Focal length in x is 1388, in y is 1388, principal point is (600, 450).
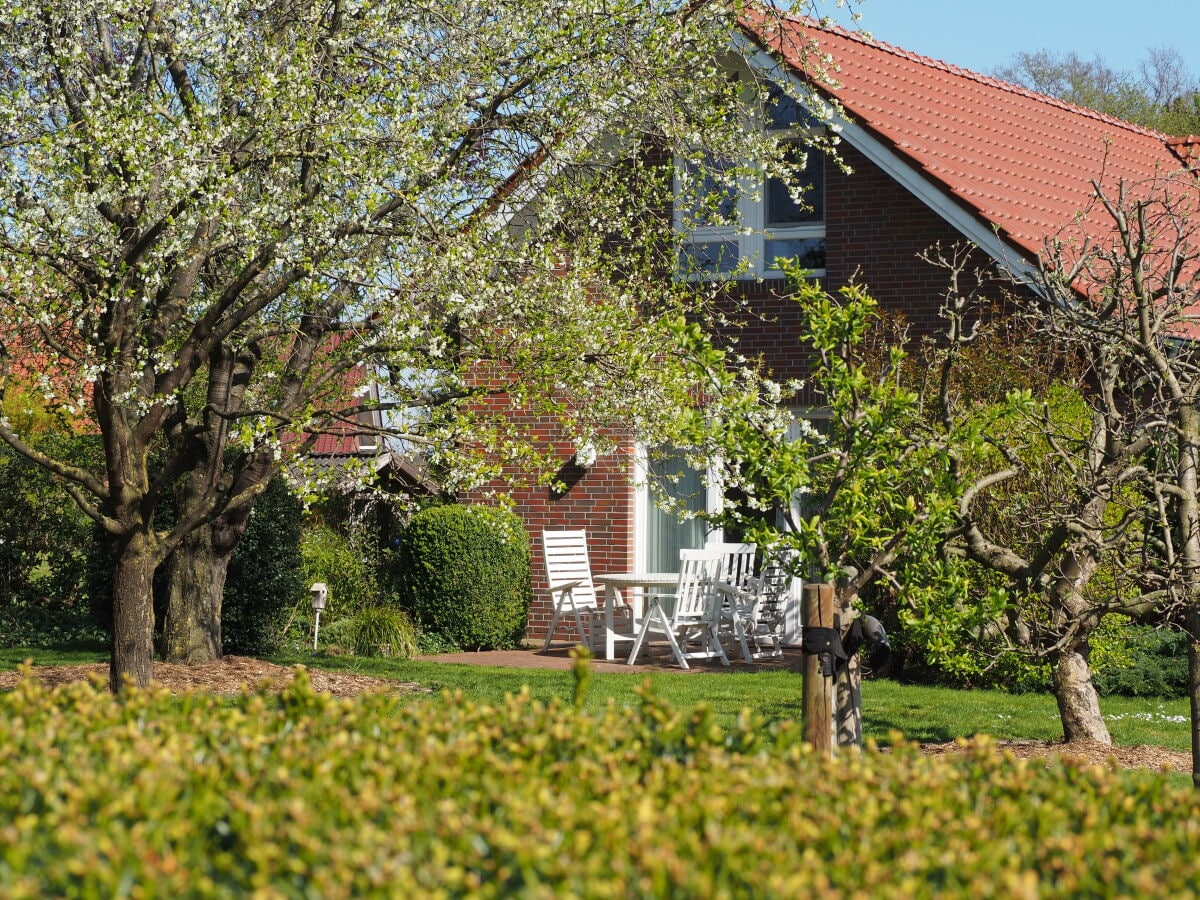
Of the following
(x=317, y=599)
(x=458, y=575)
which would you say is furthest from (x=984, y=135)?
(x=317, y=599)

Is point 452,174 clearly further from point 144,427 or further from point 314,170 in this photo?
point 144,427

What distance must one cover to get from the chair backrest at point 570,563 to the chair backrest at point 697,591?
1115 mm

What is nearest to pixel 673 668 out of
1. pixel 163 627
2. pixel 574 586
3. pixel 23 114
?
pixel 574 586

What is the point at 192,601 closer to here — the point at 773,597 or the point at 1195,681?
the point at 773,597

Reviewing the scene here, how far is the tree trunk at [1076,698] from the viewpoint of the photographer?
24.6 ft

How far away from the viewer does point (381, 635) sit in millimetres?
12797

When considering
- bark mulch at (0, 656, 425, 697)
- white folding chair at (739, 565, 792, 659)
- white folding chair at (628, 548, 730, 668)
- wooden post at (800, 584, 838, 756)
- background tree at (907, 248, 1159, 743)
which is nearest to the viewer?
wooden post at (800, 584, 838, 756)

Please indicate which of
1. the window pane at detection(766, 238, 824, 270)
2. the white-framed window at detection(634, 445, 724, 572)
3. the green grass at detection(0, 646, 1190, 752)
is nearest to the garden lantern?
the green grass at detection(0, 646, 1190, 752)

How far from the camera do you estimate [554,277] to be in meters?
9.46

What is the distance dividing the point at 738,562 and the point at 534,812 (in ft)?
37.1

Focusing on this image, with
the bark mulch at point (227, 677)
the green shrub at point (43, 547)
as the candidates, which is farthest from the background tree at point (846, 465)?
the green shrub at point (43, 547)

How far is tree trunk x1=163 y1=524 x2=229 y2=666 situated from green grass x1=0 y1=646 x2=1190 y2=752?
92 centimetres

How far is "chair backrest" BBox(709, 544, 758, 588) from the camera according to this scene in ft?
44.6

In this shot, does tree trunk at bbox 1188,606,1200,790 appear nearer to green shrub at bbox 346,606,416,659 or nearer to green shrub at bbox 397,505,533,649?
green shrub at bbox 397,505,533,649
